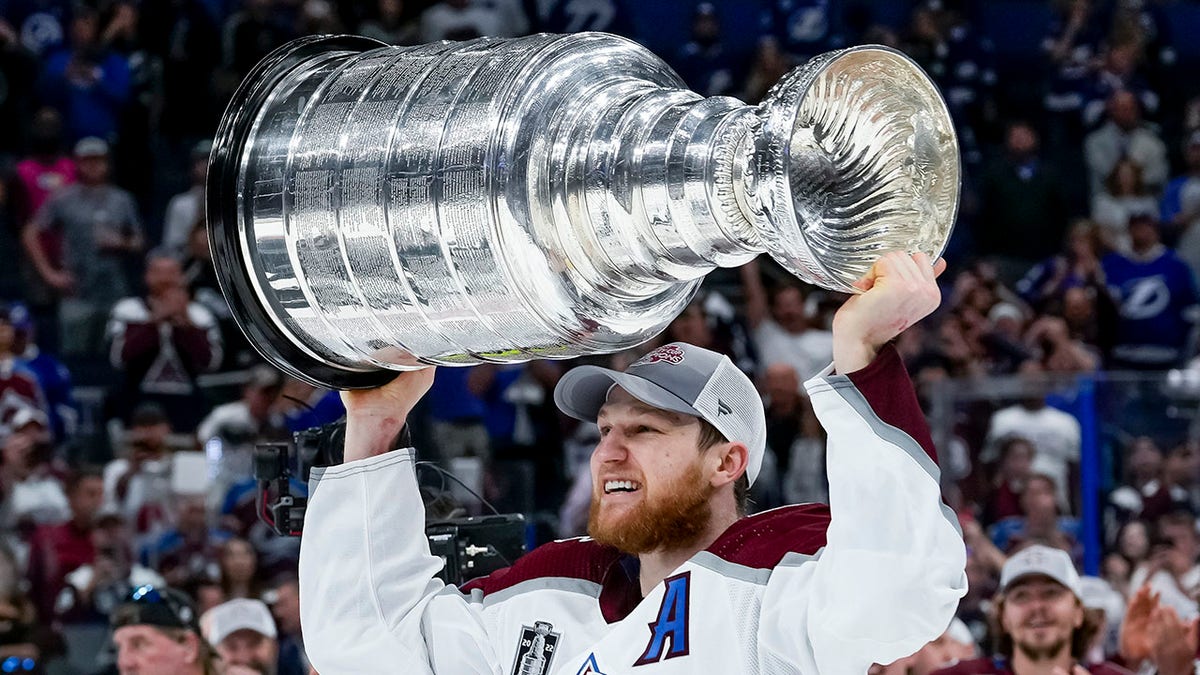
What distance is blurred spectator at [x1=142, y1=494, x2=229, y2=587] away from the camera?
6184mm

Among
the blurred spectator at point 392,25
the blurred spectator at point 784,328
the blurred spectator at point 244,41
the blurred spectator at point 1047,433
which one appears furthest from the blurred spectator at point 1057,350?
the blurred spectator at point 244,41

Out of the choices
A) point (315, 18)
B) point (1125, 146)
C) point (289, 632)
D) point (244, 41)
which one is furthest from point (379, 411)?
point (1125, 146)

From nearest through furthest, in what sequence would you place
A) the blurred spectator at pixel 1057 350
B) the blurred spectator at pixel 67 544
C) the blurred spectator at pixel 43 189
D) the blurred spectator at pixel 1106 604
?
the blurred spectator at pixel 1106 604 < the blurred spectator at pixel 67 544 < the blurred spectator at pixel 1057 350 < the blurred spectator at pixel 43 189

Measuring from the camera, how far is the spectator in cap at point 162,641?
4.42 m

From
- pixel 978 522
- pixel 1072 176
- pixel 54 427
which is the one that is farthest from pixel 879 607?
pixel 1072 176

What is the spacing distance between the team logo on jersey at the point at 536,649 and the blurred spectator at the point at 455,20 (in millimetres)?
6889

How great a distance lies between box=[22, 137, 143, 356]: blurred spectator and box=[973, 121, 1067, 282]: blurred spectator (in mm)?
4526

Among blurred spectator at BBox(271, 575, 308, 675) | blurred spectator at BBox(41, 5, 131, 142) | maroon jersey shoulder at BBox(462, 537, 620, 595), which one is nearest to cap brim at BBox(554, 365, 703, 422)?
maroon jersey shoulder at BBox(462, 537, 620, 595)

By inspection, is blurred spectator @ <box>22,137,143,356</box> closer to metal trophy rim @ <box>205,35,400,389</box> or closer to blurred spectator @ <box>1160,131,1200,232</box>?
blurred spectator @ <box>1160,131,1200,232</box>

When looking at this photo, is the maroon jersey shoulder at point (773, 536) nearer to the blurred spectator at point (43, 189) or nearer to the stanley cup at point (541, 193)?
the stanley cup at point (541, 193)

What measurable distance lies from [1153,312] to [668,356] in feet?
20.8

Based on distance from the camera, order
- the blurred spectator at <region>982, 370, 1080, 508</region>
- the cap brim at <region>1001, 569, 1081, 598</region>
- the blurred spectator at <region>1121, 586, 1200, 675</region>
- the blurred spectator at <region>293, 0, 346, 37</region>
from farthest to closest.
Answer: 1. the blurred spectator at <region>293, 0, 346, 37</region>
2. the blurred spectator at <region>982, 370, 1080, 508</region>
3. the cap brim at <region>1001, 569, 1081, 598</region>
4. the blurred spectator at <region>1121, 586, 1200, 675</region>

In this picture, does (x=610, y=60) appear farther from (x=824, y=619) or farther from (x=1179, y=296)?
(x=1179, y=296)

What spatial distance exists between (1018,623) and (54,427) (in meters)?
4.15
